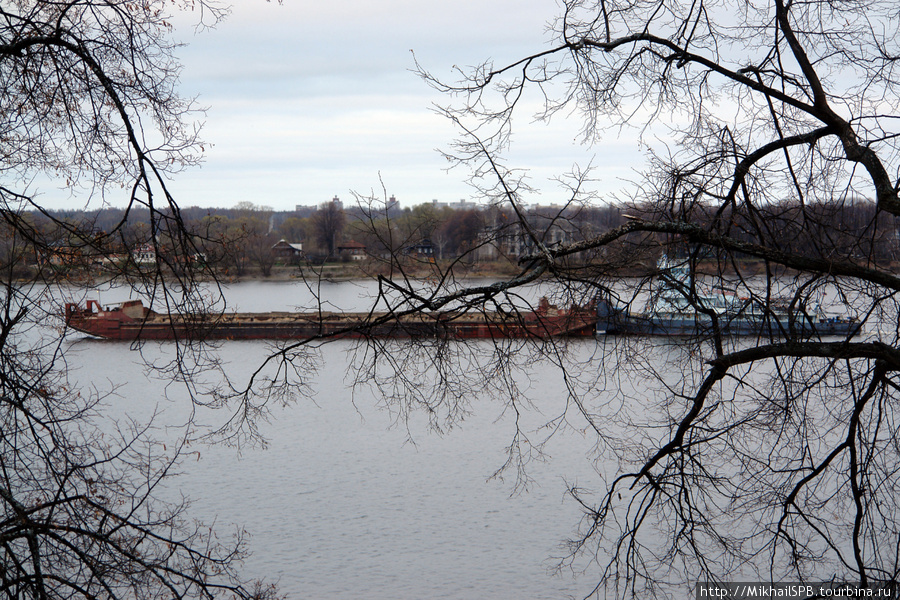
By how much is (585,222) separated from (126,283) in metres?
3.60

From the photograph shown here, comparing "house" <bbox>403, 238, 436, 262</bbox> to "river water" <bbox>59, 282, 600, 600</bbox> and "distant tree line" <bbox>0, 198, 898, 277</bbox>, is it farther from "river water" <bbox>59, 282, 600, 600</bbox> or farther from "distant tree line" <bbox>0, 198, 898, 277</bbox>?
"river water" <bbox>59, 282, 600, 600</bbox>

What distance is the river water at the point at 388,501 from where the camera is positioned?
11781 millimetres

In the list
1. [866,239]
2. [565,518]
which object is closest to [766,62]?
[866,239]

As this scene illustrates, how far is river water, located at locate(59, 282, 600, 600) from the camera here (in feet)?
38.7

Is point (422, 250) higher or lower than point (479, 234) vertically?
lower

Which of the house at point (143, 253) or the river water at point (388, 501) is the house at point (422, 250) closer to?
the house at point (143, 253)

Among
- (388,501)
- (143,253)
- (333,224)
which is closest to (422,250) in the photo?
(143,253)

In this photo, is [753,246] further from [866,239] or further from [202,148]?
[202,148]

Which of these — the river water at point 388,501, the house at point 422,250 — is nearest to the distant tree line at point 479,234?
the house at point 422,250

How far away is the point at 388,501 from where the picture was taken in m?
14.6

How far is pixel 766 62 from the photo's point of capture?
5.75 metres

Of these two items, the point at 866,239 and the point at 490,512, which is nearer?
the point at 866,239

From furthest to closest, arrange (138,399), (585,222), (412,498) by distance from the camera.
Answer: (138,399) < (412,498) < (585,222)

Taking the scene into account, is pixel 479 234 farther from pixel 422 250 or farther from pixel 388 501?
pixel 388 501
